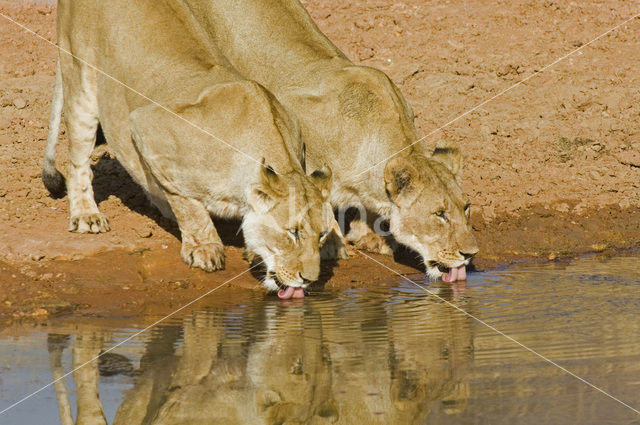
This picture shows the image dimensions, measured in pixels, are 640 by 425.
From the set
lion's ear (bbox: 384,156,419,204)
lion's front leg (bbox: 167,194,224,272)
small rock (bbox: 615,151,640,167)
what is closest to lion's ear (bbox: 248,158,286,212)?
lion's front leg (bbox: 167,194,224,272)

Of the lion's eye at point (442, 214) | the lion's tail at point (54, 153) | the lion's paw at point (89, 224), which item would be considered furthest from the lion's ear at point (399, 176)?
the lion's tail at point (54, 153)

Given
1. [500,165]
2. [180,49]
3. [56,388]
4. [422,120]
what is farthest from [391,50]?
[56,388]

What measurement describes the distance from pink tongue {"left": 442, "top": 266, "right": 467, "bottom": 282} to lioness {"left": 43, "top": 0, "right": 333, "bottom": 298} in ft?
4.07

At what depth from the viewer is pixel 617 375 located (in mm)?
5832

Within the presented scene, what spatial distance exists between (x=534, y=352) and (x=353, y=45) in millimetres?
9642

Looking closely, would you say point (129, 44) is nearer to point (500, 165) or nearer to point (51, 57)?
point (500, 165)

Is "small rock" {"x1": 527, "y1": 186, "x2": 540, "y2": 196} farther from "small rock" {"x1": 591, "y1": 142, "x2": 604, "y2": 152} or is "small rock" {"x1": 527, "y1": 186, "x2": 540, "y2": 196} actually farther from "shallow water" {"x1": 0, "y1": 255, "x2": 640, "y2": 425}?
"shallow water" {"x1": 0, "y1": 255, "x2": 640, "y2": 425}

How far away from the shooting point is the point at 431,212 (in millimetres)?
8961

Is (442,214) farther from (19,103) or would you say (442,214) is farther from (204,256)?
(19,103)

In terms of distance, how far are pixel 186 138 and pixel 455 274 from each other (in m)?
2.31

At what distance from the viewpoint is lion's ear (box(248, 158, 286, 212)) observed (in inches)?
320

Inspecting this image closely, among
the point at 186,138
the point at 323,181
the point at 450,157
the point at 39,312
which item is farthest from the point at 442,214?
the point at 39,312

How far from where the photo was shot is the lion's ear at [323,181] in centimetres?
840

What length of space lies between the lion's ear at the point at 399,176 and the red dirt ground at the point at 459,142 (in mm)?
713
